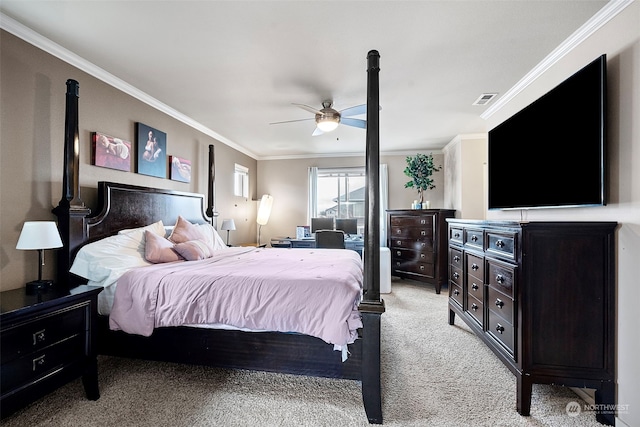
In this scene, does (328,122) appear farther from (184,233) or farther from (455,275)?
(455,275)

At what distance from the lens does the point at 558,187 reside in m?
1.99

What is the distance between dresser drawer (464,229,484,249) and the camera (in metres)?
2.30

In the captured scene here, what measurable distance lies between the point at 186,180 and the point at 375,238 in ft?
10.0

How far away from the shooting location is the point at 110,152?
264 cm

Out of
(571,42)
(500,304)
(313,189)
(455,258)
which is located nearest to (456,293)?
(455,258)

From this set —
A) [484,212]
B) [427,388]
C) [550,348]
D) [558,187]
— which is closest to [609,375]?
[550,348]

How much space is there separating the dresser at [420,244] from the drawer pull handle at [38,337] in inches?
174

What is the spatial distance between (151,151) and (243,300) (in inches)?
90.9

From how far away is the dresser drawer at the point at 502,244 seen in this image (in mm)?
1814

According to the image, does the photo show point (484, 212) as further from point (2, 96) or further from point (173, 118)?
point (2, 96)

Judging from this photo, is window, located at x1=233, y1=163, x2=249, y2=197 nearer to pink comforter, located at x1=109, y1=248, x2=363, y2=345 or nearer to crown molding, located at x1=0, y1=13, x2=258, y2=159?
crown molding, located at x1=0, y1=13, x2=258, y2=159

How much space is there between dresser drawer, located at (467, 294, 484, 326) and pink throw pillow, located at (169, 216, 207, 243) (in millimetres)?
2801

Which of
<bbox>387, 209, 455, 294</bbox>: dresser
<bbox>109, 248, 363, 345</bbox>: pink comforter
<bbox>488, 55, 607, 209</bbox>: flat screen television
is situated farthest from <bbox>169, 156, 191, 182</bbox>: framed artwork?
<bbox>488, 55, 607, 209</bbox>: flat screen television

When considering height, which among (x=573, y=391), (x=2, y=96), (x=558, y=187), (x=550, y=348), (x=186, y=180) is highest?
(x=2, y=96)
